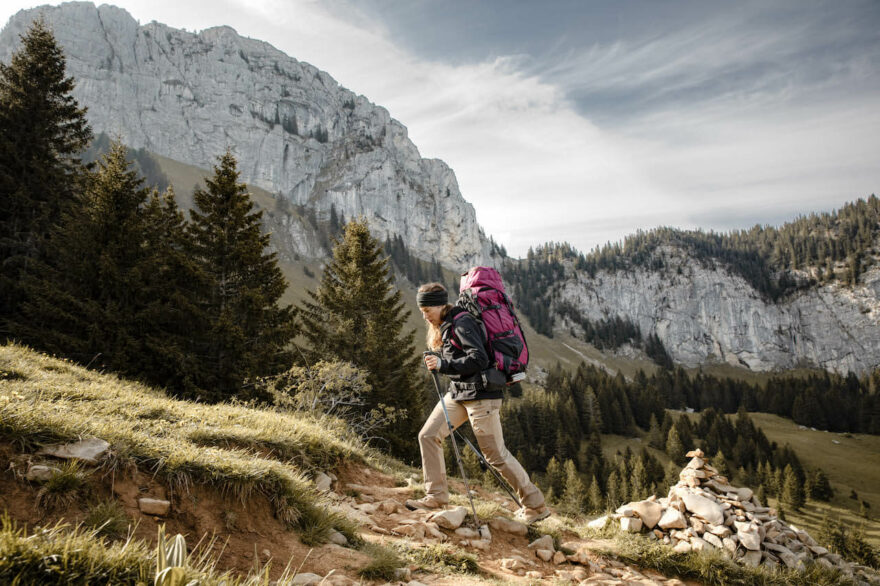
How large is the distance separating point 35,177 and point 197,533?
21.1 metres

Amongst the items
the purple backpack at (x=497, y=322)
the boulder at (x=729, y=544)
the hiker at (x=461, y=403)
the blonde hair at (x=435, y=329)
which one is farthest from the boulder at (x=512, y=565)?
the boulder at (x=729, y=544)

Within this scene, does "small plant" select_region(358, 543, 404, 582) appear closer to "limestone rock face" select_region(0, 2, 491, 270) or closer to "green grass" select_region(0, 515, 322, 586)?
"green grass" select_region(0, 515, 322, 586)

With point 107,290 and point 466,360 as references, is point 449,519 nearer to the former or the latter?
point 466,360

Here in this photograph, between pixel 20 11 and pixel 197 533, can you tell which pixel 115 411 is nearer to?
pixel 197 533

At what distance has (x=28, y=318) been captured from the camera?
48.5ft

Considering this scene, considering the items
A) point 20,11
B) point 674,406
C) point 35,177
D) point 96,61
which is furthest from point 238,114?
point 674,406

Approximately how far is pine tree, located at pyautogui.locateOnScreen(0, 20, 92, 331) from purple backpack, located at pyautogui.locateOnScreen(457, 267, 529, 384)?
18.2 meters

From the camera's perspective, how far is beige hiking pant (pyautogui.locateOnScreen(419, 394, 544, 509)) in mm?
5332

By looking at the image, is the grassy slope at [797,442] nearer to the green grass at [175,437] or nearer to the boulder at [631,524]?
the boulder at [631,524]

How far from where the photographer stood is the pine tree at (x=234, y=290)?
16375 mm

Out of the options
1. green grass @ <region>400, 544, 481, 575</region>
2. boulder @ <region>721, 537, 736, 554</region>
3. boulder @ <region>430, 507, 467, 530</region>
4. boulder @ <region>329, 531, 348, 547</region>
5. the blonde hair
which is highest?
the blonde hair

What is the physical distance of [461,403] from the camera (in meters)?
5.59

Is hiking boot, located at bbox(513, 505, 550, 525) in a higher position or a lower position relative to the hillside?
lower

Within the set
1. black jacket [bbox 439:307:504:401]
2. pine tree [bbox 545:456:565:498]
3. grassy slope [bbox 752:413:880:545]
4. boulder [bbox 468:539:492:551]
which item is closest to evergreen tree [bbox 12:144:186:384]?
black jacket [bbox 439:307:504:401]
